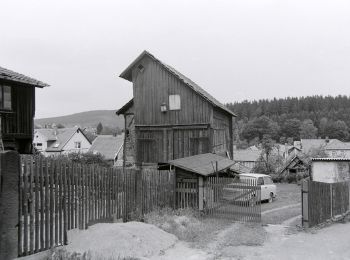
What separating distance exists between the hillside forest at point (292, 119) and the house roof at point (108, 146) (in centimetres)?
6915

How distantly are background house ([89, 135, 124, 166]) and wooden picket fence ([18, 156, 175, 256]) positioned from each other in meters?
47.9

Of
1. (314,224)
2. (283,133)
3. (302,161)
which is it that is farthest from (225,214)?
(283,133)

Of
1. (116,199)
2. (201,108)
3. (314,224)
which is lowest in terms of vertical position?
(314,224)

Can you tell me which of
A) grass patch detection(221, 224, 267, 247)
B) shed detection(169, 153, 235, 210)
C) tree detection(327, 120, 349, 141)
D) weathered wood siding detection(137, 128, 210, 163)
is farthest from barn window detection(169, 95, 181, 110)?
tree detection(327, 120, 349, 141)

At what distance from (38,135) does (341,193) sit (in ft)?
205

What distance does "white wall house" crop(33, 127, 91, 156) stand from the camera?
6919 centimetres

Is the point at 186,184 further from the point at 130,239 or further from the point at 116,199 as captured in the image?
the point at 130,239

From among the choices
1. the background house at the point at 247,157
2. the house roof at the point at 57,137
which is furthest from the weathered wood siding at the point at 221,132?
the house roof at the point at 57,137

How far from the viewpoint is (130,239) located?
32.2 feet

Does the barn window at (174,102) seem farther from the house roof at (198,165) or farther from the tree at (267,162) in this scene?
the tree at (267,162)

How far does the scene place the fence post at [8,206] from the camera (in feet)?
18.8

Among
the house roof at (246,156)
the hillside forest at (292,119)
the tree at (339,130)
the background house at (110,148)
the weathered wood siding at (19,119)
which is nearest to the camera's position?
the weathered wood siding at (19,119)

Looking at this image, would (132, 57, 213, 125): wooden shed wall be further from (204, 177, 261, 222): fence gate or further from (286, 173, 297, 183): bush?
(286, 173, 297, 183): bush

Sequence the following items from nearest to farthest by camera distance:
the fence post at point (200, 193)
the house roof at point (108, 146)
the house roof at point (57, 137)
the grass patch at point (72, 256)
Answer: the grass patch at point (72, 256) < the fence post at point (200, 193) < the house roof at point (108, 146) < the house roof at point (57, 137)
